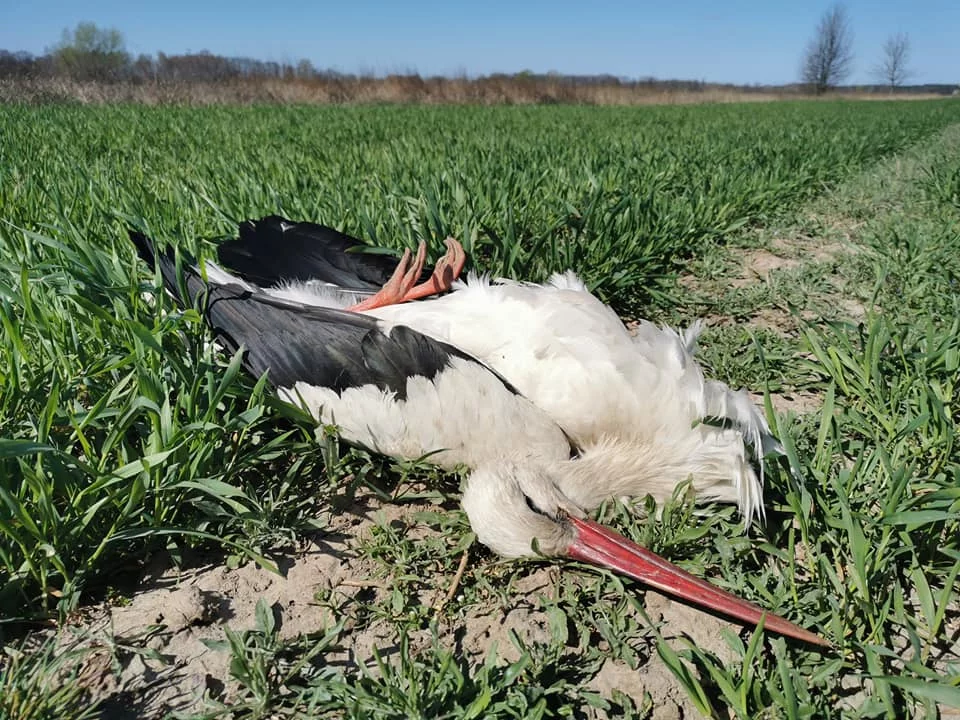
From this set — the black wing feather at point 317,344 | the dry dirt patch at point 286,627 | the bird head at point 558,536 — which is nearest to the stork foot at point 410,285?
the black wing feather at point 317,344

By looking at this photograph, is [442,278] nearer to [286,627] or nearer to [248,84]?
[286,627]

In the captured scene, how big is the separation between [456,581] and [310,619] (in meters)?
0.41

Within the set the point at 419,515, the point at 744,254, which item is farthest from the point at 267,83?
the point at 419,515

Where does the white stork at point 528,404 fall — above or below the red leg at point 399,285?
below

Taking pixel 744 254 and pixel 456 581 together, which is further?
pixel 744 254

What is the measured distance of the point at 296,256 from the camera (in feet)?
9.84

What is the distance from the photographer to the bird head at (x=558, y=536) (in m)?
1.68

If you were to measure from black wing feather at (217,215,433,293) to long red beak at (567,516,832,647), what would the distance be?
5.34ft

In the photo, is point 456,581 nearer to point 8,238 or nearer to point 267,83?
point 8,238

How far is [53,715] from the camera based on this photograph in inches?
55.9

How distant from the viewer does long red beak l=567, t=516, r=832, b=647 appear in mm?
1644

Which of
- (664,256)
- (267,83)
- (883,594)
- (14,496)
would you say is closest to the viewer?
(14,496)

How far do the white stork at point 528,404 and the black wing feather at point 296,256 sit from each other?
0.59 metres

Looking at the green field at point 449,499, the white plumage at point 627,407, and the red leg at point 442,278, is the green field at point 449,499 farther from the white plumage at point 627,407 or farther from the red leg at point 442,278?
the red leg at point 442,278
